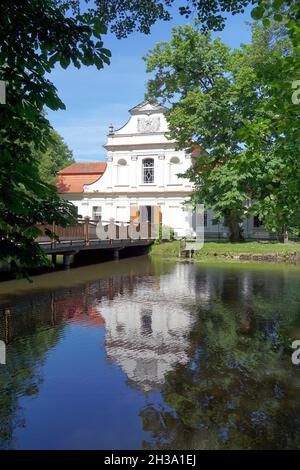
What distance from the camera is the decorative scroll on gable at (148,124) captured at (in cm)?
3785

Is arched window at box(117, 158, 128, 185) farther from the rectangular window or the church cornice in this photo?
the rectangular window

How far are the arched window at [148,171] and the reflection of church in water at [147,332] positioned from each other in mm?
24723

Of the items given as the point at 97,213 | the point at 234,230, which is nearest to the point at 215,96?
the point at 234,230

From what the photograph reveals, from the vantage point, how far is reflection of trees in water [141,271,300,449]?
4.56 metres

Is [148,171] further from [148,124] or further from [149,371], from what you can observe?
[149,371]

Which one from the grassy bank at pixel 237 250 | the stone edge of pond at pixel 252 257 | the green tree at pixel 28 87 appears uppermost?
the green tree at pixel 28 87

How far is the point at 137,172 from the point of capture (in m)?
38.7

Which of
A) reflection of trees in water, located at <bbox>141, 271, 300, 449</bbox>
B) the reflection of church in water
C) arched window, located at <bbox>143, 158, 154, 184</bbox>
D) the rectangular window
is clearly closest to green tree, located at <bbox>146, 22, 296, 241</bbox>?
arched window, located at <bbox>143, 158, 154, 184</bbox>

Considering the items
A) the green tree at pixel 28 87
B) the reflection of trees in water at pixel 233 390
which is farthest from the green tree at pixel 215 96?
the green tree at pixel 28 87

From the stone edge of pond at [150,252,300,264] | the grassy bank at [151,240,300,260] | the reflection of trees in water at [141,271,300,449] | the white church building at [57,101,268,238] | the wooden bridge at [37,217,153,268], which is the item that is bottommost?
the reflection of trees in water at [141,271,300,449]

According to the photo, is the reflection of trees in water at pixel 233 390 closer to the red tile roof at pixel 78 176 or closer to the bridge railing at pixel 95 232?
the bridge railing at pixel 95 232

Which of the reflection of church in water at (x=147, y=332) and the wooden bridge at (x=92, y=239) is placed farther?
the wooden bridge at (x=92, y=239)

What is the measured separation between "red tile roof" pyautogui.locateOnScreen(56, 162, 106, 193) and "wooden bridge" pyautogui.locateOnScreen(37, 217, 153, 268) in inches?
513
